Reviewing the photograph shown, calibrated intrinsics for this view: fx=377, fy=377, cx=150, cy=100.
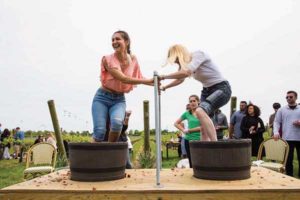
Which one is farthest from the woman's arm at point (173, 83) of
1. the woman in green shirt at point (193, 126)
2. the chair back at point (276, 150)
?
the chair back at point (276, 150)

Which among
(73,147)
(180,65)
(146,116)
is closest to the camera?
(73,147)

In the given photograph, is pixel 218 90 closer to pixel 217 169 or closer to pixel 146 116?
pixel 217 169

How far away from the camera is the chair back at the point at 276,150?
20.4 feet

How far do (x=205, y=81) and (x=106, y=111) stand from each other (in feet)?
3.81

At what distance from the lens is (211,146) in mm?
3518

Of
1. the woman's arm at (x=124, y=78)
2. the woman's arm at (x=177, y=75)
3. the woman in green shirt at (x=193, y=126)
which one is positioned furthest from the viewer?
the woman in green shirt at (x=193, y=126)

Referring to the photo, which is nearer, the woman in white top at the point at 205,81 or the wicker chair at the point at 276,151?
the woman in white top at the point at 205,81

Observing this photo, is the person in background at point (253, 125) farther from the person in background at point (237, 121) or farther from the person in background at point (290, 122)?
the person in background at point (290, 122)

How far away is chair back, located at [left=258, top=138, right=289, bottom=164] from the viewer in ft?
20.4

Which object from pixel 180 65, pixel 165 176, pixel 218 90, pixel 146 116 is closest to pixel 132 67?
pixel 180 65

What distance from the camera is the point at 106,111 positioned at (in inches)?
167

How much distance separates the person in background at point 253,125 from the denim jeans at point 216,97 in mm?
3841

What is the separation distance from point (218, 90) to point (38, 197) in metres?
2.17

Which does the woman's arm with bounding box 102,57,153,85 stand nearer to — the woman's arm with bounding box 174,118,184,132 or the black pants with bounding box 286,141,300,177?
the woman's arm with bounding box 174,118,184,132
